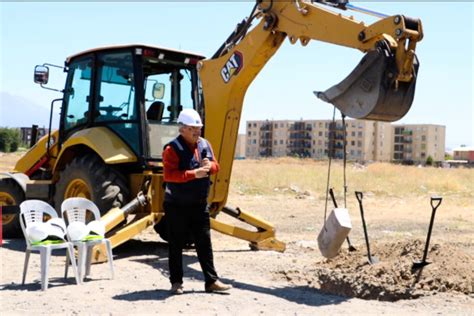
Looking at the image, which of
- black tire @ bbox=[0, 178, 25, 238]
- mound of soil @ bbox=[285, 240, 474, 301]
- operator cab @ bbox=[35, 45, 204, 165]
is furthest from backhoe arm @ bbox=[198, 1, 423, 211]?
black tire @ bbox=[0, 178, 25, 238]

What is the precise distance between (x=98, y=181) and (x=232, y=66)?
261cm

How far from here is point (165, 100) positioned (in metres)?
10.1

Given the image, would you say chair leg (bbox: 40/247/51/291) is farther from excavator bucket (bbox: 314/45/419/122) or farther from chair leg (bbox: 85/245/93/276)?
excavator bucket (bbox: 314/45/419/122)

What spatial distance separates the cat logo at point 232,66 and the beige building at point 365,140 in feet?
386

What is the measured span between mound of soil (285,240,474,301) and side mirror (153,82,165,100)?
370 cm

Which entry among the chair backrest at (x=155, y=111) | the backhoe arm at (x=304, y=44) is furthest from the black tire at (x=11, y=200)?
the backhoe arm at (x=304, y=44)

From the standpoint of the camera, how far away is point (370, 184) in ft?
96.0

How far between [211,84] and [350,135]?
120680 mm

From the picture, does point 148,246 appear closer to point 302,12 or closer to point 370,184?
point 302,12

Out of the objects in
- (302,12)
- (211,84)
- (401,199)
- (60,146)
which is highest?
(302,12)

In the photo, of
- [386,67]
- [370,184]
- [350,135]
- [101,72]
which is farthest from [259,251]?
[350,135]

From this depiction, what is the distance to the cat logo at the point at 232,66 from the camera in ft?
28.0

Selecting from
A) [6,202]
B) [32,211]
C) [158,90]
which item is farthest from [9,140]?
[32,211]

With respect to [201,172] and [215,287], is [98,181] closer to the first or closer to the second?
[201,172]
